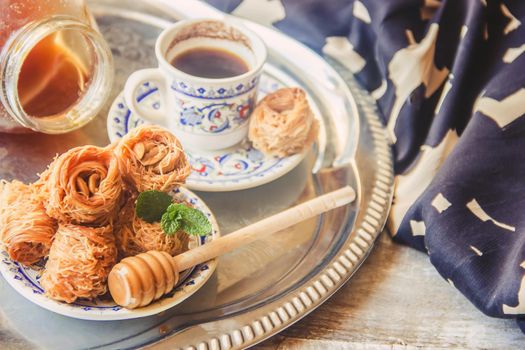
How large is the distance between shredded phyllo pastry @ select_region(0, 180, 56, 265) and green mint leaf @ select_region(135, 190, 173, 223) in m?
0.10

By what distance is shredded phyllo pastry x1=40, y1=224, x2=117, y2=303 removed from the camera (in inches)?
28.1

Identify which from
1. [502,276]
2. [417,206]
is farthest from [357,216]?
[502,276]

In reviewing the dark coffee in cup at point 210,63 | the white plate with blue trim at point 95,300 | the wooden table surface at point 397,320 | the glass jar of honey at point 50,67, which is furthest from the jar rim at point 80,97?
the wooden table surface at point 397,320

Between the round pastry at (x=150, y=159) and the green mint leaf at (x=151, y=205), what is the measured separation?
15 mm

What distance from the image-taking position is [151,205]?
0.76 m

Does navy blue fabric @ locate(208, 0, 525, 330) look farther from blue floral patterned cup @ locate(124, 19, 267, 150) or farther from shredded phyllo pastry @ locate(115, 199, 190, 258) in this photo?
shredded phyllo pastry @ locate(115, 199, 190, 258)

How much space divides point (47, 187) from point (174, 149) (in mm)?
147

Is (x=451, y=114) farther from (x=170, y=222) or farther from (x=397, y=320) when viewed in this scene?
→ (x=170, y=222)

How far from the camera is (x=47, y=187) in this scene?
29.3 inches

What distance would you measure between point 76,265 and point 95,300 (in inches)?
2.1

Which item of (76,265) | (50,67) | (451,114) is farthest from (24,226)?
(451,114)

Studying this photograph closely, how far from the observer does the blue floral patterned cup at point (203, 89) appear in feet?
3.12

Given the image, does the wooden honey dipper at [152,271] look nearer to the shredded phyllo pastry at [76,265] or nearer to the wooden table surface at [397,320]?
the shredded phyllo pastry at [76,265]

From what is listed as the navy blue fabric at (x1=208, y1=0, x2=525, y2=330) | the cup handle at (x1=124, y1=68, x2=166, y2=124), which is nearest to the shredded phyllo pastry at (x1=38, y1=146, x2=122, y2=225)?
the cup handle at (x1=124, y1=68, x2=166, y2=124)
